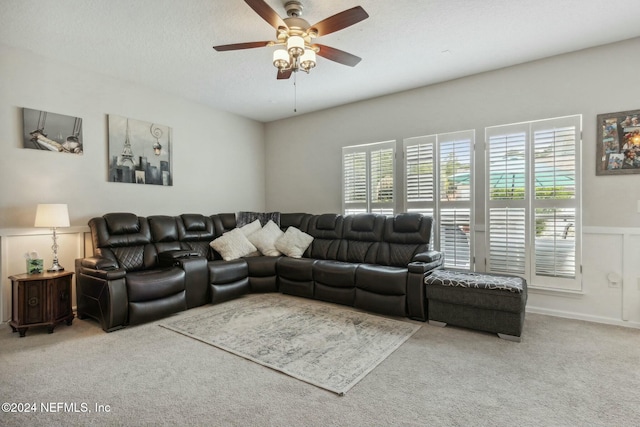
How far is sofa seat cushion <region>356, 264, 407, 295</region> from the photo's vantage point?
3.37 meters

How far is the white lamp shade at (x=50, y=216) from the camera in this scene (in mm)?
3100

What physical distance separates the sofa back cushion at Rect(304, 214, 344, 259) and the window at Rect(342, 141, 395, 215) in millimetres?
485

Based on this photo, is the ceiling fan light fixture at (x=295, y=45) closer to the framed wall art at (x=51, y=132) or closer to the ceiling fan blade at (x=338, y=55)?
the ceiling fan blade at (x=338, y=55)

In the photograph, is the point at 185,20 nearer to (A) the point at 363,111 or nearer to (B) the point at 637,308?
(A) the point at 363,111

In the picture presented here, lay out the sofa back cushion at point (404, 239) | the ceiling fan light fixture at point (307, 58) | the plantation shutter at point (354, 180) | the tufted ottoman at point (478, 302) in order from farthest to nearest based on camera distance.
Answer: the plantation shutter at point (354, 180) < the sofa back cushion at point (404, 239) < the tufted ottoman at point (478, 302) < the ceiling fan light fixture at point (307, 58)

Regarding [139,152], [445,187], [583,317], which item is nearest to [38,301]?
[139,152]

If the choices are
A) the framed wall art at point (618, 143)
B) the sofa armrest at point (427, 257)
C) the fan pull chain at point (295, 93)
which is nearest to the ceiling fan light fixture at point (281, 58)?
the fan pull chain at point (295, 93)

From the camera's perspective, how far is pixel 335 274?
3846mm

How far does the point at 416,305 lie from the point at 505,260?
1.34 m

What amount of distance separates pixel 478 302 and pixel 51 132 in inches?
191

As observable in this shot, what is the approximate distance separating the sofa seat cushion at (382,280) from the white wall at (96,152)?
295 cm

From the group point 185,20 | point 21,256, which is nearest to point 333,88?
point 185,20

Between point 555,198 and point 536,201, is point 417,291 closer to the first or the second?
point 536,201

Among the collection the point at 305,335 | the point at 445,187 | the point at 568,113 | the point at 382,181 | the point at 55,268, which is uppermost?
the point at 568,113
